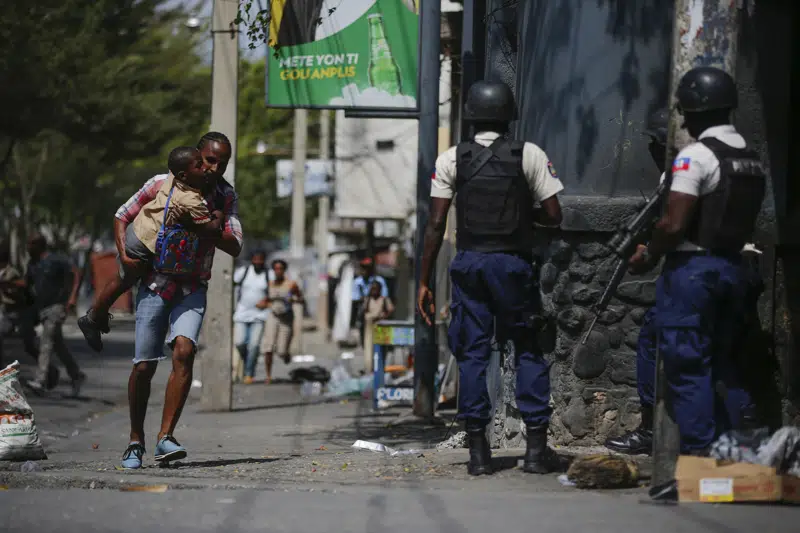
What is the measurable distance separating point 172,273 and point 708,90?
10.6 ft

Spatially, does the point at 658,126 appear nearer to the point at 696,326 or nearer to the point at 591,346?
the point at 591,346

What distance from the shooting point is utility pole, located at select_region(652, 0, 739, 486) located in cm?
575

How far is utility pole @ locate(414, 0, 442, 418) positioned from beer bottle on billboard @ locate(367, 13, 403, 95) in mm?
504

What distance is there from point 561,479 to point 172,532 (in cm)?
193

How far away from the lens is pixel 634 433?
7543 mm

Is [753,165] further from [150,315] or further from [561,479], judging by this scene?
[150,315]

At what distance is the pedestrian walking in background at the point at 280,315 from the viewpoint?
61.3 ft

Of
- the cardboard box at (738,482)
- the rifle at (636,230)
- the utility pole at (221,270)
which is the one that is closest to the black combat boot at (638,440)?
the rifle at (636,230)

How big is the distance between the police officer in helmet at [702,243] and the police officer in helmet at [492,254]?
0.78 meters

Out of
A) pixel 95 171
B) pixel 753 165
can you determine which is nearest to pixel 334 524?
pixel 753 165

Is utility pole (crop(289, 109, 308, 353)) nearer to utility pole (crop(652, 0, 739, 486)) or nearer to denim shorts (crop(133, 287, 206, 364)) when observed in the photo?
denim shorts (crop(133, 287, 206, 364))

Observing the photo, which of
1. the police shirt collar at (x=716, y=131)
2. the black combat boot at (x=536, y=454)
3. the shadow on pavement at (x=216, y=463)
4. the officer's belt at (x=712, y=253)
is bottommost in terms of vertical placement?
the shadow on pavement at (x=216, y=463)

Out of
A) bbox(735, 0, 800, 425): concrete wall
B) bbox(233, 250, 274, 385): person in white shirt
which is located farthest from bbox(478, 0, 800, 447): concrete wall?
bbox(233, 250, 274, 385): person in white shirt

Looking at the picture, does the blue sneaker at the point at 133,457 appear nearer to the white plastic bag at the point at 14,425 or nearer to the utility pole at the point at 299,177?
the white plastic bag at the point at 14,425
